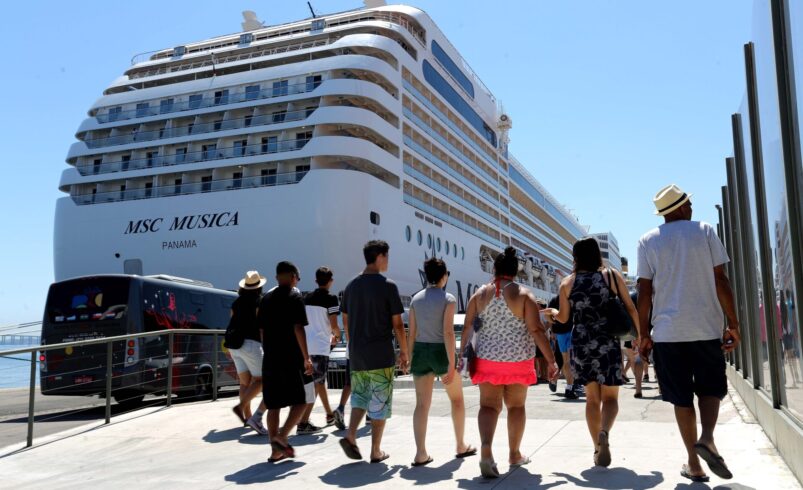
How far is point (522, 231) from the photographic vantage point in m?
58.3

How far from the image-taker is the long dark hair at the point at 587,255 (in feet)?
14.3

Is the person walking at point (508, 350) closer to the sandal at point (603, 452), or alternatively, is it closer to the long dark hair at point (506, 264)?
the long dark hair at point (506, 264)

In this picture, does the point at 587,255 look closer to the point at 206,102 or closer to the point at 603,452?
the point at 603,452

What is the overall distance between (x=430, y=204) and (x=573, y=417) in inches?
1221

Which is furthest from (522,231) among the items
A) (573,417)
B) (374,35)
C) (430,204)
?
(573,417)

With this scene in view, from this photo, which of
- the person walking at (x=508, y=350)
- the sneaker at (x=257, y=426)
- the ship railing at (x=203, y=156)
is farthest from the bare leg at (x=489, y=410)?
the ship railing at (x=203, y=156)

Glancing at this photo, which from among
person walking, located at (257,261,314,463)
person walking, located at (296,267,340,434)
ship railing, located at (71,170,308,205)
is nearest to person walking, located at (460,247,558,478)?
person walking, located at (257,261,314,463)

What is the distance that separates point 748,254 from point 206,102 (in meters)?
29.3

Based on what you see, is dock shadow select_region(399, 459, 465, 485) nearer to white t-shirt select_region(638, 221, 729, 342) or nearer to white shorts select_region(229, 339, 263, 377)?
white t-shirt select_region(638, 221, 729, 342)

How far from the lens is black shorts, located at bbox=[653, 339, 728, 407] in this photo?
3.73 meters

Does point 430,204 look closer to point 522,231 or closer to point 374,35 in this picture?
point 374,35

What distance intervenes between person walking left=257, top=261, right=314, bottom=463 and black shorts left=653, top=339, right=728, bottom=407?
255 centimetres

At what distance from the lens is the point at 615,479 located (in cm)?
392

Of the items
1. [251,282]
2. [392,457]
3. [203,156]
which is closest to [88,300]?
[251,282]
